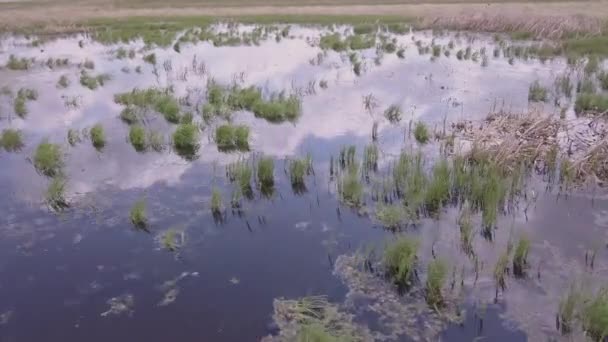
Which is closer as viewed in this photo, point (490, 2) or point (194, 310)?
point (194, 310)

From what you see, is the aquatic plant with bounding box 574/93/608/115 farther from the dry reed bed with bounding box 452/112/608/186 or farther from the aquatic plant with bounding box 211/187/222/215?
the aquatic plant with bounding box 211/187/222/215

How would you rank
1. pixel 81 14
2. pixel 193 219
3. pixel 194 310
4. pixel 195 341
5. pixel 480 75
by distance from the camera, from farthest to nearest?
pixel 81 14 < pixel 480 75 < pixel 193 219 < pixel 194 310 < pixel 195 341

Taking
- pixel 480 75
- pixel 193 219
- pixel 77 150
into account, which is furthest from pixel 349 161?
pixel 480 75

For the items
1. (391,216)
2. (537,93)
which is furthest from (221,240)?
(537,93)

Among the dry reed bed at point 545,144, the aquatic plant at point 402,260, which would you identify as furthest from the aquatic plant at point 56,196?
the dry reed bed at point 545,144

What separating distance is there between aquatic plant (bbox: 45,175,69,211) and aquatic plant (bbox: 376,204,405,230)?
5.58 metres

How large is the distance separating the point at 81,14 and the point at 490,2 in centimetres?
2648

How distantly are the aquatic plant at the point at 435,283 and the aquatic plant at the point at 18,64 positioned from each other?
60.9 feet

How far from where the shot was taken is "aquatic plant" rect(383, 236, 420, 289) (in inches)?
275

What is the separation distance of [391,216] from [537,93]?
→ 851 cm

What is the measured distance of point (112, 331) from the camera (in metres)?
6.36

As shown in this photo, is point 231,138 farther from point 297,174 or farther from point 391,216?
point 391,216

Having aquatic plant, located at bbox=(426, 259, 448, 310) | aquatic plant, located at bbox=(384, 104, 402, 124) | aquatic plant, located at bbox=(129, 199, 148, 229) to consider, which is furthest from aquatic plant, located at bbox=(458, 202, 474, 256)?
aquatic plant, located at bbox=(384, 104, 402, 124)

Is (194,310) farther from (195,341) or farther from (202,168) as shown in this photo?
(202,168)
